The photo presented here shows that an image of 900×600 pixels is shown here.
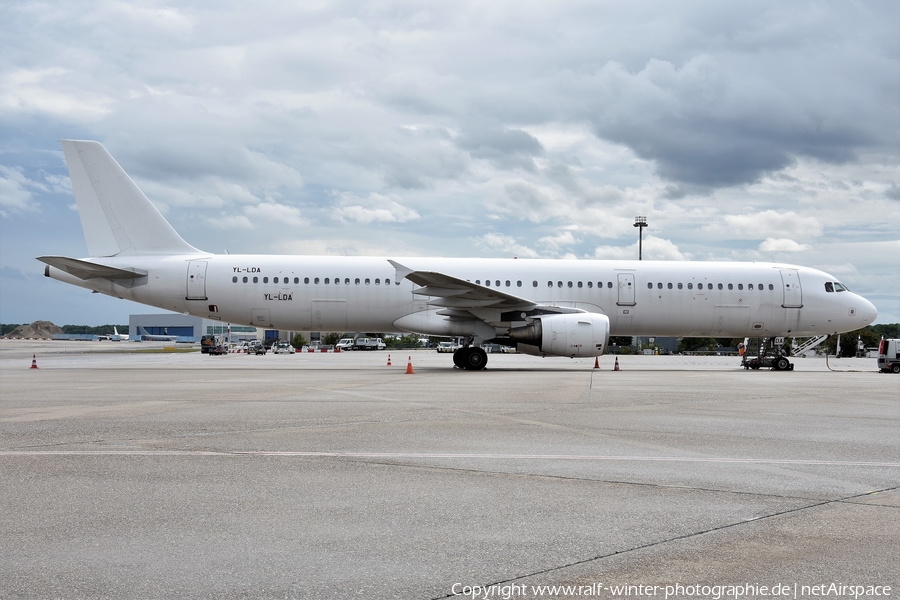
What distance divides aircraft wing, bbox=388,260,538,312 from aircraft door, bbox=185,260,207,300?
235 inches

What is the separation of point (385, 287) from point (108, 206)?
891 centimetres

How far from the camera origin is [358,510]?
484 centimetres

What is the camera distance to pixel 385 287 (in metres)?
22.8

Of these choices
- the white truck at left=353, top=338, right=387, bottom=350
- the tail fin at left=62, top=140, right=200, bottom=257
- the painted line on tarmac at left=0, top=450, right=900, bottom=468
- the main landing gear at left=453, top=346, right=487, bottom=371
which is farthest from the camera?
the white truck at left=353, top=338, right=387, bottom=350

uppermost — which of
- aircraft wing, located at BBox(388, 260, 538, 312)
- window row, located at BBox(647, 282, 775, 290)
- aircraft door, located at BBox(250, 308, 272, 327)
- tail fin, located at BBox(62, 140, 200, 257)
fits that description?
tail fin, located at BBox(62, 140, 200, 257)

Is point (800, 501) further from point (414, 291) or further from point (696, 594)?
point (414, 291)

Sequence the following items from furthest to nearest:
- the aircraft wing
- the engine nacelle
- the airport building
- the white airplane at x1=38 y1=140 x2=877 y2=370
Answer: the airport building
the white airplane at x1=38 y1=140 x2=877 y2=370
the engine nacelle
the aircraft wing

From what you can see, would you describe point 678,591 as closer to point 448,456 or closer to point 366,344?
point 448,456

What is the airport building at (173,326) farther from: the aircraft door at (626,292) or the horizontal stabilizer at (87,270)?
the aircraft door at (626,292)

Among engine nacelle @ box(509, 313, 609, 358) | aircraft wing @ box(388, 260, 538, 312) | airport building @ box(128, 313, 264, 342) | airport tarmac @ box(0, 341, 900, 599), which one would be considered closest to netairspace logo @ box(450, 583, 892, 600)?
airport tarmac @ box(0, 341, 900, 599)

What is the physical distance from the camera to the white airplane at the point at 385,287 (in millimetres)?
22562

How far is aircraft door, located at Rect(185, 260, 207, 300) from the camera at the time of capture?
891 inches

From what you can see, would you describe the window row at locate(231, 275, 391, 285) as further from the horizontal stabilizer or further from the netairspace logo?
the netairspace logo

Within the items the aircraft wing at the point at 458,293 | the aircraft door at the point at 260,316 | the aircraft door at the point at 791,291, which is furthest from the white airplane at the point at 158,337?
the aircraft door at the point at 791,291
